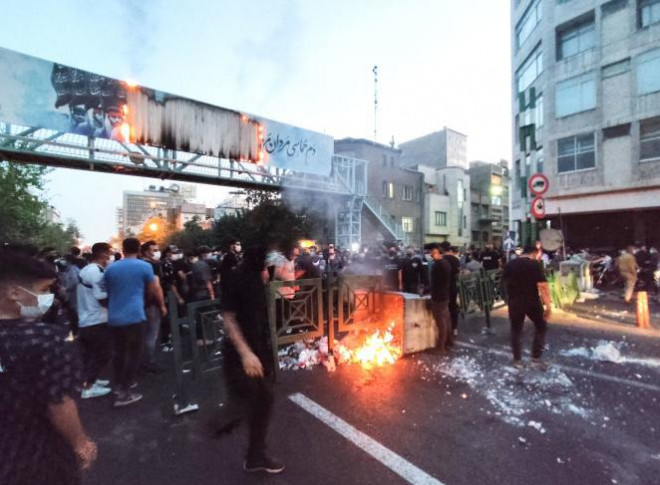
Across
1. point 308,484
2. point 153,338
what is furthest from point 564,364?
point 153,338

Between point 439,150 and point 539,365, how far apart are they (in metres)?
45.8

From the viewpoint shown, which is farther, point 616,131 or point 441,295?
point 616,131

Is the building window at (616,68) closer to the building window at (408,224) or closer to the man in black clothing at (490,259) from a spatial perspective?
the man in black clothing at (490,259)

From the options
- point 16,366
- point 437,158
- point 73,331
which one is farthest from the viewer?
point 437,158

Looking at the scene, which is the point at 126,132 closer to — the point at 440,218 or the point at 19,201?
the point at 19,201

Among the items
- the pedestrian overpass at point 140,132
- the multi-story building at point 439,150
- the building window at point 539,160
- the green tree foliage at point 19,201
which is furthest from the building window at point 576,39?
the green tree foliage at point 19,201

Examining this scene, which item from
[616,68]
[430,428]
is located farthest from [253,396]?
[616,68]

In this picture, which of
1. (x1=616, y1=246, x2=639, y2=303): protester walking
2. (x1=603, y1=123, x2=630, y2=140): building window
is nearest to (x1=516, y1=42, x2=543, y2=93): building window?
(x1=603, y1=123, x2=630, y2=140): building window

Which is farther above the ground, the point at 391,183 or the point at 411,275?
the point at 391,183

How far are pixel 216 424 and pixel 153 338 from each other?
2503 mm

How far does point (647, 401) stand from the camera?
4.27m

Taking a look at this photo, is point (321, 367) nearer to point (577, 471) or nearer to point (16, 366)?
point (577, 471)

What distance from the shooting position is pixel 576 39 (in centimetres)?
2023

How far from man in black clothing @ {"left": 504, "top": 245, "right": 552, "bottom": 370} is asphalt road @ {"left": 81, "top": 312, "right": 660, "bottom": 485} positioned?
0.36m
